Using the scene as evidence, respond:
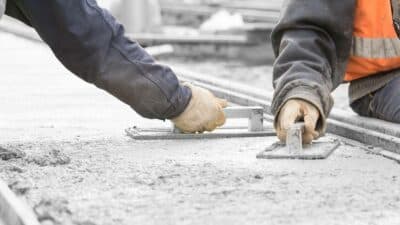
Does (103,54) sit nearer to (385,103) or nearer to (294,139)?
(294,139)

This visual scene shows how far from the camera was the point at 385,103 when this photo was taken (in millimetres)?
4176

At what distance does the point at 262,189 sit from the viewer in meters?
3.01

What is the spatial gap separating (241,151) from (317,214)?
1.03 m

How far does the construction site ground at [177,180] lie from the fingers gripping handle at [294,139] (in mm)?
80

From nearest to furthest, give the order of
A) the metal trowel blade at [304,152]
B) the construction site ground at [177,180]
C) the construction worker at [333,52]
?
the construction site ground at [177,180] < the metal trowel blade at [304,152] < the construction worker at [333,52]

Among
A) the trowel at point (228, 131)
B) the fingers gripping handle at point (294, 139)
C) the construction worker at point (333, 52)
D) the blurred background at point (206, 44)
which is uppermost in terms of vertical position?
the construction worker at point (333, 52)

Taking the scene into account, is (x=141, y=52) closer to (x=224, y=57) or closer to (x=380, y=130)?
(x=380, y=130)

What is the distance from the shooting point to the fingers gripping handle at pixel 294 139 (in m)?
3.53

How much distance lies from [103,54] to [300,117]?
0.76m

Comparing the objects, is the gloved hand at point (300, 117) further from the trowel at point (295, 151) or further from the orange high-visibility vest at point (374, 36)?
the orange high-visibility vest at point (374, 36)

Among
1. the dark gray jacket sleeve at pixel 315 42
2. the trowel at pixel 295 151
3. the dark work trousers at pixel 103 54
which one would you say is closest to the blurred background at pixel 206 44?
the dark gray jacket sleeve at pixel 315 42

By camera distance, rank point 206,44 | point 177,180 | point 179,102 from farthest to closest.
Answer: point 206,44
point 179,102
point 177,180

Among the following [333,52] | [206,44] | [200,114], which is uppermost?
[333,52]

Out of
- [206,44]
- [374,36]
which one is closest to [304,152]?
[374,36]
